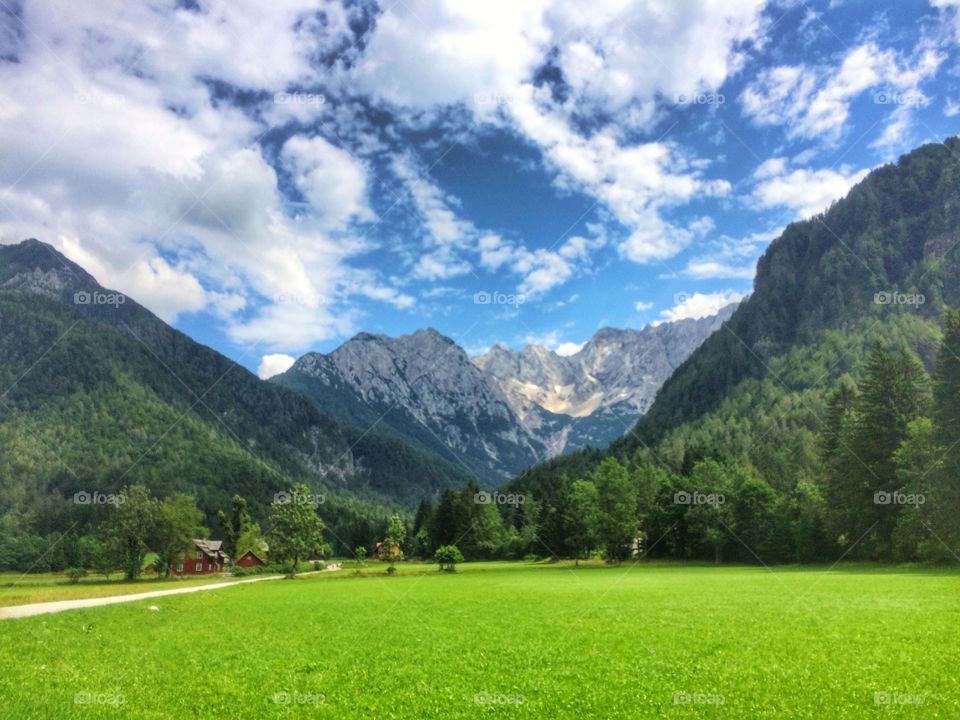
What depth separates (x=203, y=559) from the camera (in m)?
137

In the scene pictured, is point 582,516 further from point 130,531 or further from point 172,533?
point 130,531

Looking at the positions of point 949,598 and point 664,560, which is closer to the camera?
point 949,598

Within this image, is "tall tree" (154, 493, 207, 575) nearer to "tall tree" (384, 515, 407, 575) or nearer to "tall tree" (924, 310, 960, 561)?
"tall tree" (384, 515, 407, 575)

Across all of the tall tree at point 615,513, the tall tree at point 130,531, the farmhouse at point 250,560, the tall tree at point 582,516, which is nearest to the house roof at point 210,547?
the farmhouse at point 250,560

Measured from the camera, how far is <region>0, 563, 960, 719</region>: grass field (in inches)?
652

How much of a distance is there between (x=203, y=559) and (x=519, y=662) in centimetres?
13850

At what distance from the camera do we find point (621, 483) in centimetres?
10412

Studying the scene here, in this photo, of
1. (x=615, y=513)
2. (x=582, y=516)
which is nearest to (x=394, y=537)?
(x=582, y=516)

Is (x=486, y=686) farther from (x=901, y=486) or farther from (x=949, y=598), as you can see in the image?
(x=901, y=486)

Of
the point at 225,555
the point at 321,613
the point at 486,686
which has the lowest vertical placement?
the point at 225,555

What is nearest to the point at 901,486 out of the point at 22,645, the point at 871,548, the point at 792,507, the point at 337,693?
the point at 871,548

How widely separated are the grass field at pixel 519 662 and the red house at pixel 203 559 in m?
97.6

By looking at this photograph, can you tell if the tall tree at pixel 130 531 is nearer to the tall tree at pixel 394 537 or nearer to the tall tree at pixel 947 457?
the tall tree at pixel 394 537

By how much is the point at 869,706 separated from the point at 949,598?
78.8ft
